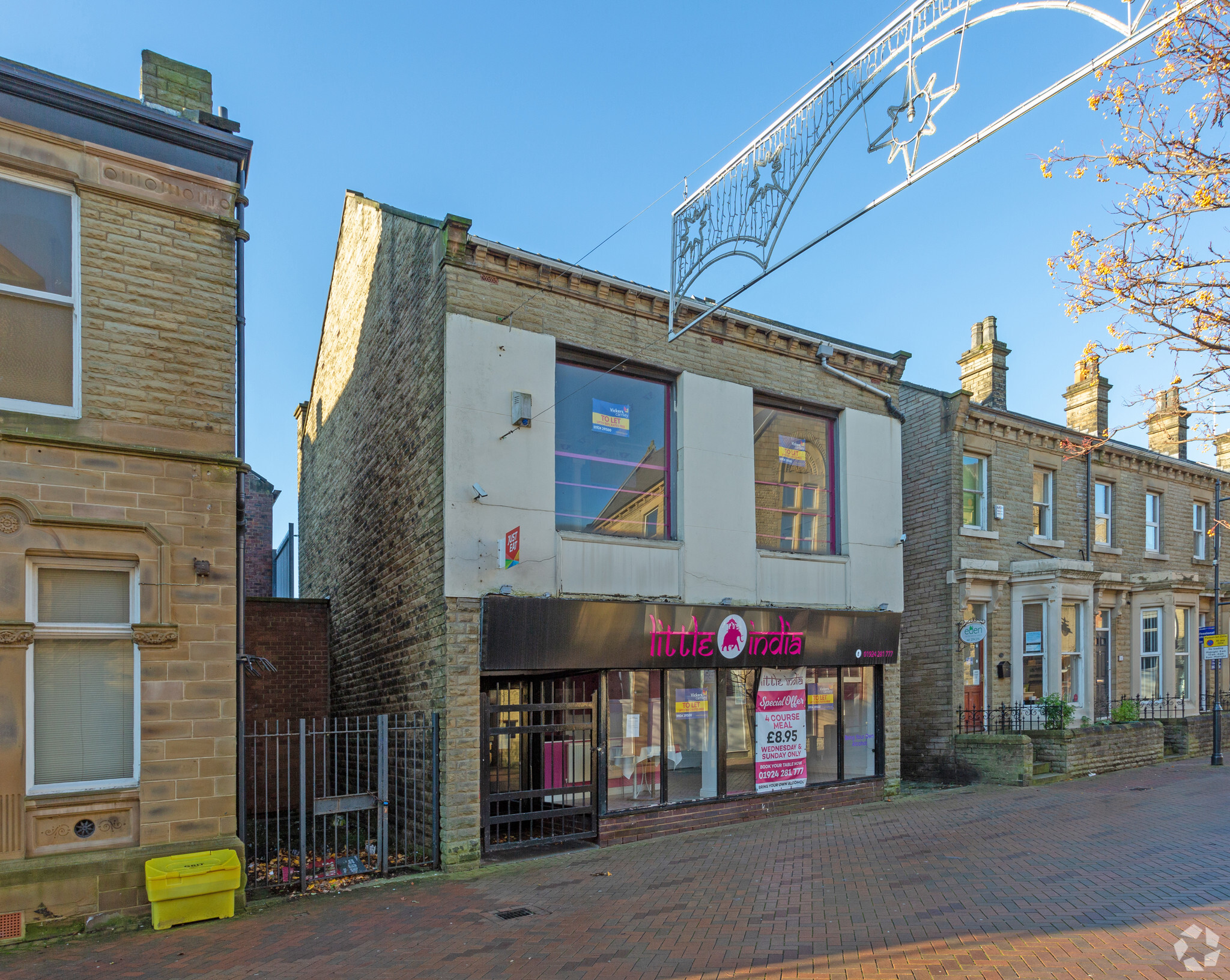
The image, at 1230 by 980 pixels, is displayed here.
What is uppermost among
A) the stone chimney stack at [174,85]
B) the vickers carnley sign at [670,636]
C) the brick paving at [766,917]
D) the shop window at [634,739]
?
the stone chimney stack at [174,85]

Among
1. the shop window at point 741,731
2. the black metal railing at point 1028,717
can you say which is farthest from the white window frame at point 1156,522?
the shop window at point 741,731

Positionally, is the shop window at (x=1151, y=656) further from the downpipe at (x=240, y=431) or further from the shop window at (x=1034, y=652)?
the downpipe at (x=240, y=431)

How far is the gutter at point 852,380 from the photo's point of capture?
15039 millimetres

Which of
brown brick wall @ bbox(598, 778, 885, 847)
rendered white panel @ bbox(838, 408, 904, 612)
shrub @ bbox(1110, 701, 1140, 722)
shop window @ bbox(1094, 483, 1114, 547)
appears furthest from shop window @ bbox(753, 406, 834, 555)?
shop window @ bbox(1094, 483, 1114, 547)

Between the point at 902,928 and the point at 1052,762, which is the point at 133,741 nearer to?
the point at 902,928

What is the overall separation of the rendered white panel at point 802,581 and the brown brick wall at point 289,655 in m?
8.13

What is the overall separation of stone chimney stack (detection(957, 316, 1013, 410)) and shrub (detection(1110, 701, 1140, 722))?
7.32 meters

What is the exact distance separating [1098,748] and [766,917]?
506 inches

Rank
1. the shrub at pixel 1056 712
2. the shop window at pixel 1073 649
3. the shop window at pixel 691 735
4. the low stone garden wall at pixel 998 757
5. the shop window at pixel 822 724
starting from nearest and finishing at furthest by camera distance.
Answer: the shop window at pixel 691 735 < the shop window at pixel 822 724 < the low stone garden wall at pixel 998 757 < the shrub at pixel 1056 712 < the shop window at pixel 1073 649

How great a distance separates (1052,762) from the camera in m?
17.2

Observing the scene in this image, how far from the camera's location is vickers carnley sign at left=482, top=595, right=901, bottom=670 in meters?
11.1

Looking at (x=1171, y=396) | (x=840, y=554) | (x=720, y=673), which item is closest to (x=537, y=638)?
(x=720, y=673)

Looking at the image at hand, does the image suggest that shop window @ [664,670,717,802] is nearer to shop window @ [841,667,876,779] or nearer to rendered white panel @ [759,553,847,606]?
rendered white panel @ [759,553,847,606]

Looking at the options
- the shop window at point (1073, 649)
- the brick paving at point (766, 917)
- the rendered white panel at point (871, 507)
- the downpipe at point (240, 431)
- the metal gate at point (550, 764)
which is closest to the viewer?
the brick paving at point (766, 917)
